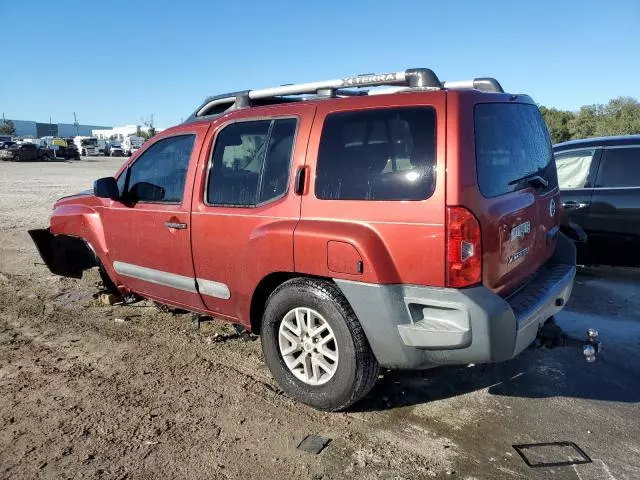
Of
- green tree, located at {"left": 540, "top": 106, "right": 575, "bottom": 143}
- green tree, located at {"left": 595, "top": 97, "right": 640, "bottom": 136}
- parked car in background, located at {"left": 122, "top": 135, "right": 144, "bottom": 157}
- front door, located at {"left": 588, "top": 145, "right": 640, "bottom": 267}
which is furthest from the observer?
parked car in background, located at {"left": 122, "top": 135, "right": 144, "bottom": 157}

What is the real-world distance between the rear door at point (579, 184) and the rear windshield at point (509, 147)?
233 cm

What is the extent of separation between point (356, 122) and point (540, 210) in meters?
1.49

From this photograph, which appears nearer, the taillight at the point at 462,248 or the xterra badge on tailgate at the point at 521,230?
the taillight at the point at 462,248

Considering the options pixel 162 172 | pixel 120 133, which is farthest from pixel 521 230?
pixel 120 133

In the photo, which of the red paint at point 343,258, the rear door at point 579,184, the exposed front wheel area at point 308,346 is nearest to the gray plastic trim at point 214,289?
the exposed front wheel area at point 308,346

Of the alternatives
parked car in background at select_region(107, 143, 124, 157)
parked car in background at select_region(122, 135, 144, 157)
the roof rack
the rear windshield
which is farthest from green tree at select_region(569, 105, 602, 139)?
parked car in background at select_region(107, 143, 124, 157)

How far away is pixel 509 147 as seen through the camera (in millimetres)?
3256

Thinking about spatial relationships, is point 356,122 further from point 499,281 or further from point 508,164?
point 499,281

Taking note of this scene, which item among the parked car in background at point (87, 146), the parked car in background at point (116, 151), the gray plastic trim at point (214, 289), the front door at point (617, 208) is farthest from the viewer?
the parked car in background at point (87, 146)

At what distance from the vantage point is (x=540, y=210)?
3.56 m

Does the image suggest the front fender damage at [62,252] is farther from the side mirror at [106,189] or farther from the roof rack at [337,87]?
the roof rack at [337,87]

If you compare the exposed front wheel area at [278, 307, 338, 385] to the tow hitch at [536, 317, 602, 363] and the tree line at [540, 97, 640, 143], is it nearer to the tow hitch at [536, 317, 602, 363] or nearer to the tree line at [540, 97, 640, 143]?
the tow hitch at [536, 317, 602, 363]

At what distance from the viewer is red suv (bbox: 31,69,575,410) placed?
9.01ft

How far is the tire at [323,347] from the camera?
304cm
